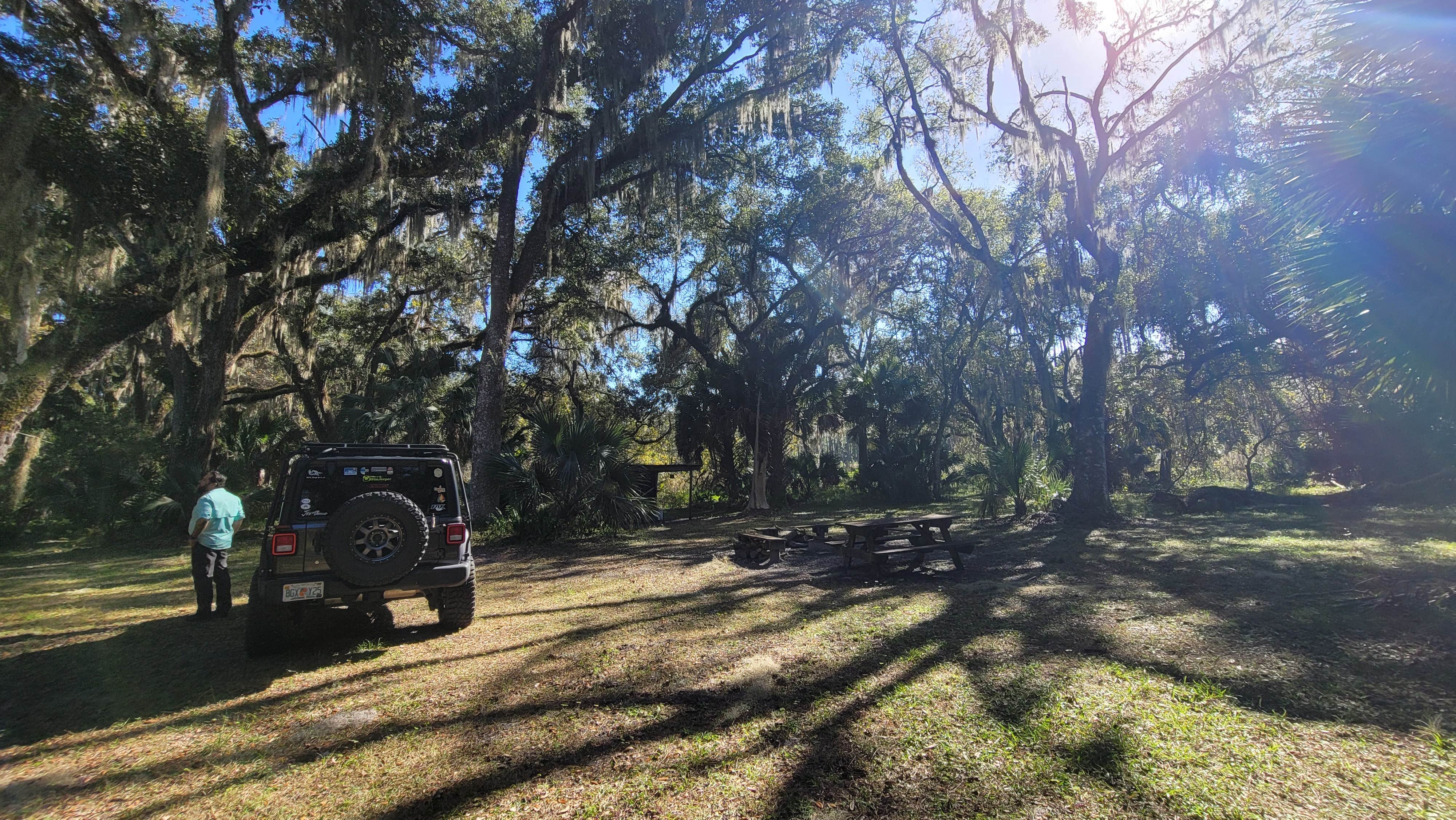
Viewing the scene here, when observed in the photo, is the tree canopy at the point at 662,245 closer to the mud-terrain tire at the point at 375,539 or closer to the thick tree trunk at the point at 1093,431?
the thick tree trunk at the point at 1093,431

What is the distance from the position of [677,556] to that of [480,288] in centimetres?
1372

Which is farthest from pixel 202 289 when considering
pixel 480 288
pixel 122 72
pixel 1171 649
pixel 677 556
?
pixel 1171 649

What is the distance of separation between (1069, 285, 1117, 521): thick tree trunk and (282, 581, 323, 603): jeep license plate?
1434 cm


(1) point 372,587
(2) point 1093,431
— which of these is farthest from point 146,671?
(2) point 1093,431

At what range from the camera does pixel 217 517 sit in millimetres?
5918

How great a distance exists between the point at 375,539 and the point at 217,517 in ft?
8.34

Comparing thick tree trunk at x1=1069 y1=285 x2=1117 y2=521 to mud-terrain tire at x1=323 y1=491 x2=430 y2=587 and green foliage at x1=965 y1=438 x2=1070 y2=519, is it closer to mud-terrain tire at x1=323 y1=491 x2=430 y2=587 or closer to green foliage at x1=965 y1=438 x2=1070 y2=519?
green foliage at x1=965 y1=438 x2=1070 y2=519

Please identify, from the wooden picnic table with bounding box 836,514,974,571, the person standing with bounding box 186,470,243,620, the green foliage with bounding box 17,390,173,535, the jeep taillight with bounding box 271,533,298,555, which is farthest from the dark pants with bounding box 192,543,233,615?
the green foliage with bounding box 17,390,173,535

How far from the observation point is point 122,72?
11227mm

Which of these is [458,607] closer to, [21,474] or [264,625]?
[264,625]

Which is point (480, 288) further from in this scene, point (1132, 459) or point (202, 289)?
point (1132, 459)

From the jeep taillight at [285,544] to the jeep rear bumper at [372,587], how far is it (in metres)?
0.18

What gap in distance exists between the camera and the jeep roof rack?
5.18 m

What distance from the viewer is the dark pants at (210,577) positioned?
20.1 ft
